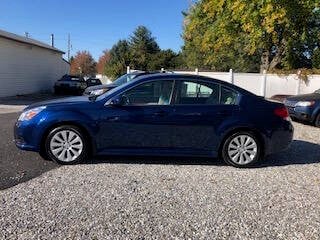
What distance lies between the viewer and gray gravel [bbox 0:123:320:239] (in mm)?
4758

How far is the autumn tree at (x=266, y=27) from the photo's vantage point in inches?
1137

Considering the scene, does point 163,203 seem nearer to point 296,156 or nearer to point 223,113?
point 223,113

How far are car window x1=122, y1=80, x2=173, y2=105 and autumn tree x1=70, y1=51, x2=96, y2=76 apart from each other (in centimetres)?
8206

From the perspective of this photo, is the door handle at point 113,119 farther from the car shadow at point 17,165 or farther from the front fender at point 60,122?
the car shadow at point 17,165

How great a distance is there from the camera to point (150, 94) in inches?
310

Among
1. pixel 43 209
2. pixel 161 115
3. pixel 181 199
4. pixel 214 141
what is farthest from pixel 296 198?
pixel 43 209

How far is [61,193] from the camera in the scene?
233 inches

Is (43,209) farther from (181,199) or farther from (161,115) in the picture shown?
Answer: (161,115)

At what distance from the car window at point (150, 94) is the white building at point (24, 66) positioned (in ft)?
58.0

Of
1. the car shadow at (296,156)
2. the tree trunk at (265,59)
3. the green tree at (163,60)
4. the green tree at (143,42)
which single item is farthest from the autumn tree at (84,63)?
the car shadow at (296,156)

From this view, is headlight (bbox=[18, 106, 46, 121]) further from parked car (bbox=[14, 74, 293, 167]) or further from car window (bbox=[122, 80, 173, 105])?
car window (bbox=[122, 80, 173, 105])

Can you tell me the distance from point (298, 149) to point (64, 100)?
4.94 metres

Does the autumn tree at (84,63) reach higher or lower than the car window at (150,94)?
higher

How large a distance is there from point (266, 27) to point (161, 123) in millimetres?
22630
